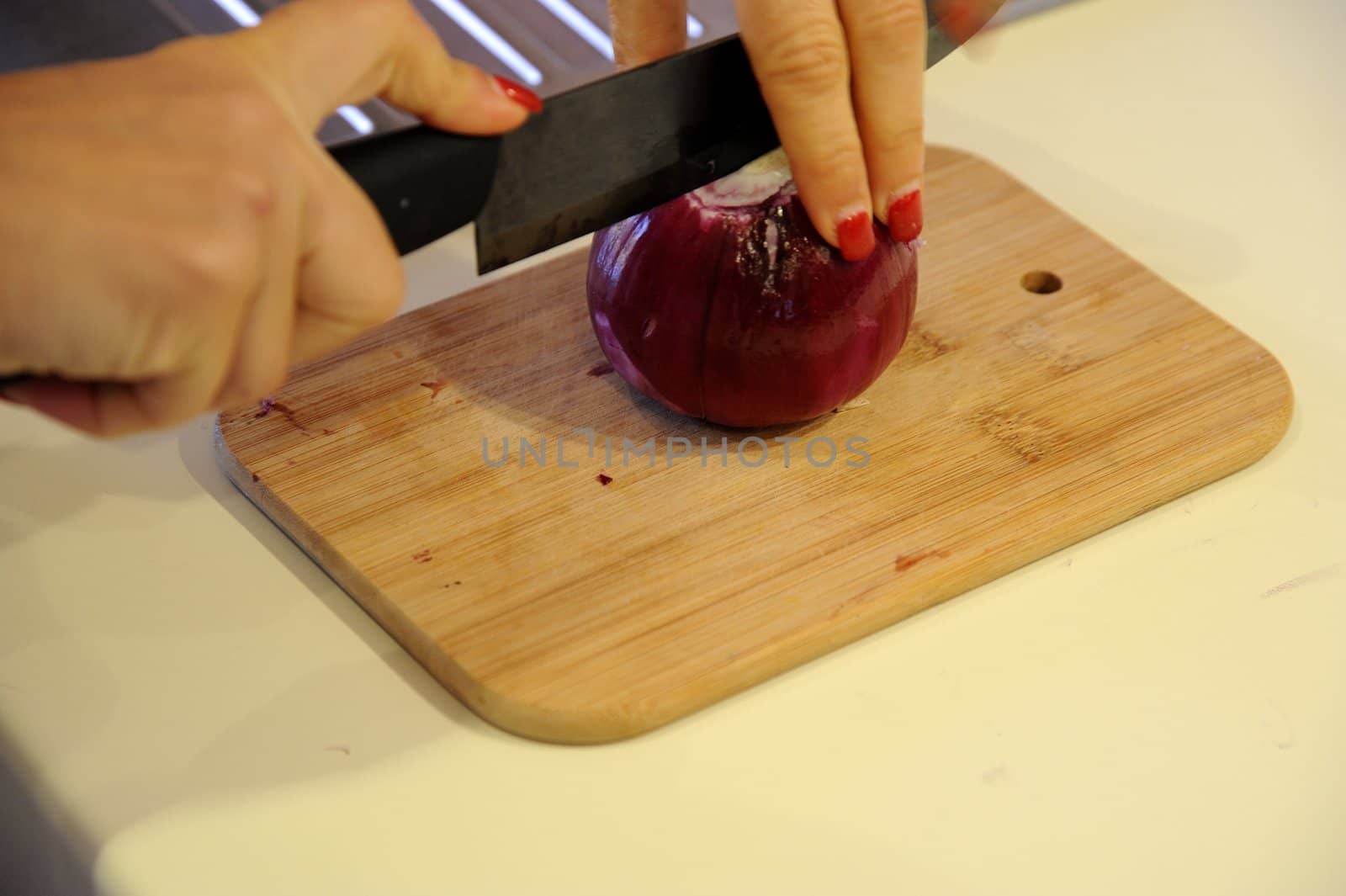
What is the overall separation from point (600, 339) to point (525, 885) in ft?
1.73

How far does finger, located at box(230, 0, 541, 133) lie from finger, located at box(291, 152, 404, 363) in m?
0.06

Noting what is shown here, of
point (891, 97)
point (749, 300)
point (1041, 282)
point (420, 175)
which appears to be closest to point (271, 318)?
point (420, 175)

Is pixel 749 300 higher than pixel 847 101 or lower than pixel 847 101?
lower

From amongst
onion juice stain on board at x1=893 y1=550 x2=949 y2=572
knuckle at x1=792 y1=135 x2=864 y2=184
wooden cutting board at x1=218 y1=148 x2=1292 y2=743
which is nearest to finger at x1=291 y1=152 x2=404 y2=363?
wooden cutting board at x1=218 y1=148 x2=1292 y2=743

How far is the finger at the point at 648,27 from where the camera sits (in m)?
1.36

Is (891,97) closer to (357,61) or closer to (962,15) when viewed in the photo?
(962,15)

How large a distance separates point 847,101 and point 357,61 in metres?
0.42

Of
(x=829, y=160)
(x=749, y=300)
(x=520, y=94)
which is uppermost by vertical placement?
(x=520, y=94)

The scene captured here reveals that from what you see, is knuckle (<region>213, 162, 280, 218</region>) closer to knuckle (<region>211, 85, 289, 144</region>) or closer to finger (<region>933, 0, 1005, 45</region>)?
knuckle (<region>211, 85, 289, 144</region>)

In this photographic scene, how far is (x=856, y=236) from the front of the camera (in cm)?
117

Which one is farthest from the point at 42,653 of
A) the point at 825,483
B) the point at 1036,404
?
the point at 1036,404

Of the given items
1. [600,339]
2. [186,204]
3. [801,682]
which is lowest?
[801,682]

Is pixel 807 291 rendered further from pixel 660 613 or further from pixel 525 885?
pixel 525 885

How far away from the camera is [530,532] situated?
3.90 feet
